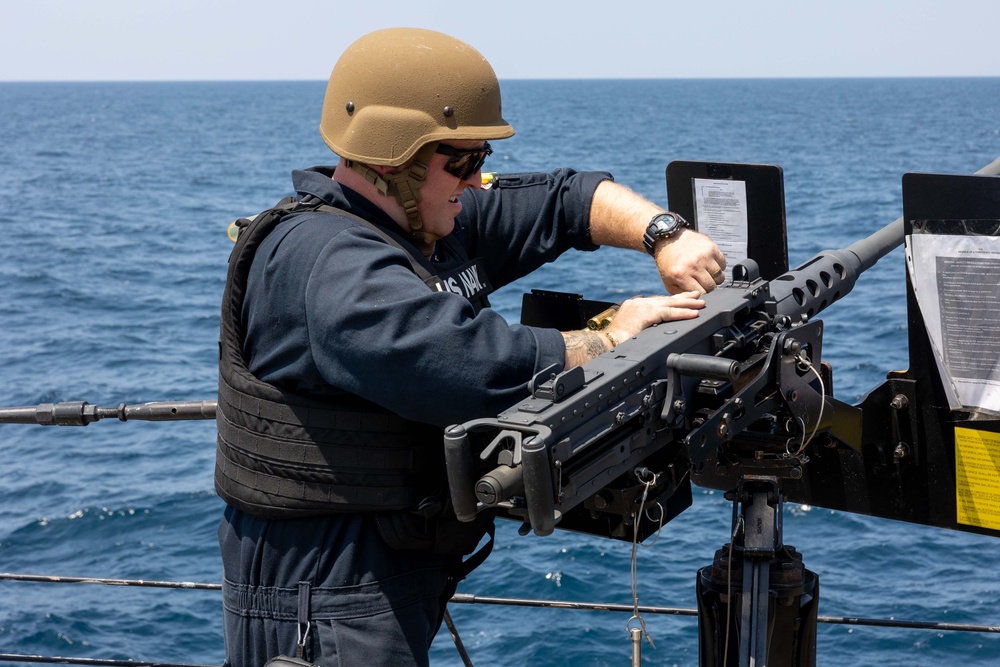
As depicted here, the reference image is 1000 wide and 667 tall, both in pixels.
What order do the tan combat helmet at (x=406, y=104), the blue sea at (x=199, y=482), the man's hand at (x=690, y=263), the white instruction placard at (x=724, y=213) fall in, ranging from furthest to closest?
1. the blue sea at (x=199, y=482)
2. the white instruction placard at (x=724, y=213)
3. the man's hand at (x=690, y=263)
4. the tan combat helmet at (x=406, y=104)

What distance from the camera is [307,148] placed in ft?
222

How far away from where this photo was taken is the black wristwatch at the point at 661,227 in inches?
139

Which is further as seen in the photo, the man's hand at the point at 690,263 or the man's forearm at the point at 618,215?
the man's forearm at the point at 618,215

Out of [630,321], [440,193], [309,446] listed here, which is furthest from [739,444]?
[309,446]

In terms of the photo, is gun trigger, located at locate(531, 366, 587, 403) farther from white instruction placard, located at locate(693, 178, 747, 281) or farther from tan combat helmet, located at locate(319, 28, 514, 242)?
white instruction placard, located at locate(693, 178, 747, 281)

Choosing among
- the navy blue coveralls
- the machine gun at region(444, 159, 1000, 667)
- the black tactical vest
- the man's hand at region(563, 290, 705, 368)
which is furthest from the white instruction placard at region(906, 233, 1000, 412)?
the black tactical vest

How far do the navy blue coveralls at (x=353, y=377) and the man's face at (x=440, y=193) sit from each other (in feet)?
0.30

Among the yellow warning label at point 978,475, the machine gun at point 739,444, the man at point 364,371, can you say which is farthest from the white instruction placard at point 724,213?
the man at point 364,371

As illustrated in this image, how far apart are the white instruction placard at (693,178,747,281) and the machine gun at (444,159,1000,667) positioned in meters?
0.31

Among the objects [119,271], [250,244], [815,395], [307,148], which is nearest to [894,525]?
[815,395]

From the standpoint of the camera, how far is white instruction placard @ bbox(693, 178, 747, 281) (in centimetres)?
398

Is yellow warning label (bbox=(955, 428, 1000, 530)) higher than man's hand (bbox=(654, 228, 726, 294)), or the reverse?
man's hand (bbox=(654, 228, 726, 294))

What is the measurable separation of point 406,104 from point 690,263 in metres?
0.94

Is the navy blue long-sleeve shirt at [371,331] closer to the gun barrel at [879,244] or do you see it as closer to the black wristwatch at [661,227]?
the black wristwatch at [661,227]
